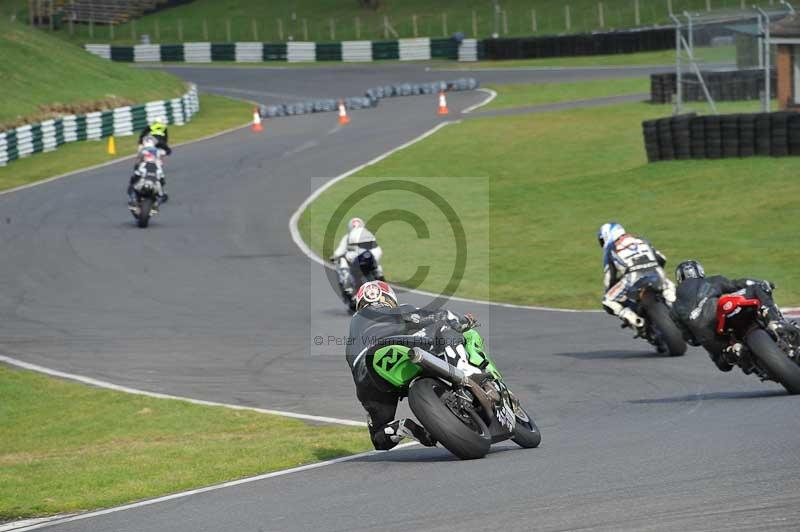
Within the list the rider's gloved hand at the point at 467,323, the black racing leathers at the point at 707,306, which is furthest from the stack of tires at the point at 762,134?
the rider's gloved hand at the point at 467,323

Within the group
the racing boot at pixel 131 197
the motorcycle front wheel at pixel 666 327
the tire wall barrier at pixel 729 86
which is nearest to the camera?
the motorcycle front wheel at pixel 666 327

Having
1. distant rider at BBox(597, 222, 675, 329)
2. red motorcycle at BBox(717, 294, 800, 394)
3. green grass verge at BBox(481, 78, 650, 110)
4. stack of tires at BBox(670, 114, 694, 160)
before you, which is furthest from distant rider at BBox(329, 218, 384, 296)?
green grass verge at BBox(481, 78, 650, 110)

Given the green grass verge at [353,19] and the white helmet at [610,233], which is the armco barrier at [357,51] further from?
the white helmet at [610,233]

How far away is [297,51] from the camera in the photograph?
69125 millimetres

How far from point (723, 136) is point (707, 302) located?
61.7ft

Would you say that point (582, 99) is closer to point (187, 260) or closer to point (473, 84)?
point (473, 84)

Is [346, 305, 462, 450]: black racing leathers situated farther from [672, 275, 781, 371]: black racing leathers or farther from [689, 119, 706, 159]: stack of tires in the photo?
[689, 119, 706, 159]: stack of tires

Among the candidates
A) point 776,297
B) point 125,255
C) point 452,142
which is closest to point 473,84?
point 452,142

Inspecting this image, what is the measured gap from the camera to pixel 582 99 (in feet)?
154

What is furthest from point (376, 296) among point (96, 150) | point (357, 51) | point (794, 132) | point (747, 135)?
point (357, 51)

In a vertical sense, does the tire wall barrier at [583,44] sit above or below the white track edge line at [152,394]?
above

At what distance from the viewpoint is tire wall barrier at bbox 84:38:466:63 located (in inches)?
2648

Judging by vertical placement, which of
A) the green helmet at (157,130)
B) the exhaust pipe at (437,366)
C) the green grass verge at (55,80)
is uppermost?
the green grass verge at (55,80)

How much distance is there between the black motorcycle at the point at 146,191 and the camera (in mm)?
27609
